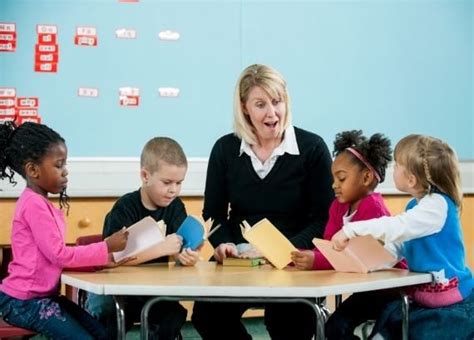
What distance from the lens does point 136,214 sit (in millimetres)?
3211

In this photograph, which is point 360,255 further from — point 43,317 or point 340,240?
point 43,317

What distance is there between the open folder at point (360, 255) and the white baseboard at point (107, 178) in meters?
2.16

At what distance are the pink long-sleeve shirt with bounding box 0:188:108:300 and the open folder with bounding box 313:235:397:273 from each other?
696mm

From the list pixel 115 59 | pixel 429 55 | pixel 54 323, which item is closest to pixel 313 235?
pixel 54 323

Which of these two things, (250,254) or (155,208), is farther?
(155,208)

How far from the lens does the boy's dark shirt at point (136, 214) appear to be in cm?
318

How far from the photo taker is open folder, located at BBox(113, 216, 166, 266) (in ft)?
9.41

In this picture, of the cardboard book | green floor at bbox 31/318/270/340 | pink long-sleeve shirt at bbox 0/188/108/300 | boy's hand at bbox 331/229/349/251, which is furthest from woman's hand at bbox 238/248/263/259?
green floor at bbox 31/318/270/340

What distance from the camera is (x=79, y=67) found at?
4.95 metres

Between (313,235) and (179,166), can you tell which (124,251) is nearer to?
(179,166)

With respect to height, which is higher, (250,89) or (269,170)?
(250,89)

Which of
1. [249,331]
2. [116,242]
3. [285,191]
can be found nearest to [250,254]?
[285,191]

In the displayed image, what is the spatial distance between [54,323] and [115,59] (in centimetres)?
251

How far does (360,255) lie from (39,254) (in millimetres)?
984
